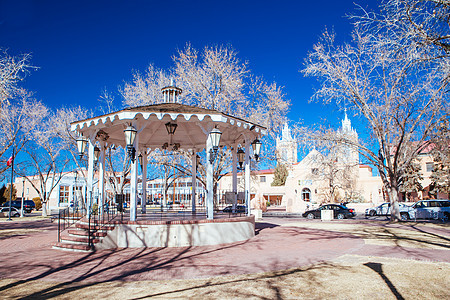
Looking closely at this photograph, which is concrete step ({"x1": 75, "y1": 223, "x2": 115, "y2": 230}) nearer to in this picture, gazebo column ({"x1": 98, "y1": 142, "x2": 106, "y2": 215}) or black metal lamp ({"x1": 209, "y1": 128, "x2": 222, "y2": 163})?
gazebo column ({"x1": 98, "y1": 142, "x2": 106, "y2": 215})

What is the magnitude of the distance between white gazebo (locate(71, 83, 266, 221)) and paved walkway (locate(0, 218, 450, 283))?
6.12ft

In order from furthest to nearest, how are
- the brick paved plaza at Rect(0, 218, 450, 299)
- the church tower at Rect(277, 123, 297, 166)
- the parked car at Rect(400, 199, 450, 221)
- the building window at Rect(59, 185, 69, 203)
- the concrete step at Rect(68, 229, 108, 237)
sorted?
the building window at Rect(59, 185, 69, 203) → the parked car at Rect(400, 199, 450, 221) → the church tower at Rect(277, 123, 297, 166) → the concrete step at Rect(68, 229, 108, 237) → the brick paved plaza at Rect(0, 218, 450, 299)

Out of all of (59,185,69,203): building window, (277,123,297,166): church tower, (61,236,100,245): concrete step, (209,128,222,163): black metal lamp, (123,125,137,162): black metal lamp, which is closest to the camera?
(61,236,100,245): concrete step

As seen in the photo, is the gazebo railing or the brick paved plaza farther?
the gazebo railing

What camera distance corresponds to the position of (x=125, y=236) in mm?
10391

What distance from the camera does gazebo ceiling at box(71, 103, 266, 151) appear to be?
10719 millimetres

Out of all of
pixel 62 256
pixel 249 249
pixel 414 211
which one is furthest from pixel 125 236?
pixel 414 211

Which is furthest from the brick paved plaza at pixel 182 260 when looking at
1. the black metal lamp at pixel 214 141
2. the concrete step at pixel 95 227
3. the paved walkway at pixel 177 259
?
the black metal lamp at pixel 214 141

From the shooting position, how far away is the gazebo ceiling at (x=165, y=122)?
10.7 meters

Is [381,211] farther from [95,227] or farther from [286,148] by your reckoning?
[95,227]

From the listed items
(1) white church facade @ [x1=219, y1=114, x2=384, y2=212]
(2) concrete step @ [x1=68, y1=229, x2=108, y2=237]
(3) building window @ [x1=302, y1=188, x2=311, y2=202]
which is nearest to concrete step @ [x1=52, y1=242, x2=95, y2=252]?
(2) concrete step @ [x1=68, y1=229, x2=108, y2=237]

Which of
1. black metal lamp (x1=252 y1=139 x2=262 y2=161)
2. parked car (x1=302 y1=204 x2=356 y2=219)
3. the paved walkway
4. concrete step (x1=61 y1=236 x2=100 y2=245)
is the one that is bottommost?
parked car (x1=302 y1=204 x2=356 y2=219)

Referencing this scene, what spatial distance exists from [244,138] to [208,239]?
4732 mm

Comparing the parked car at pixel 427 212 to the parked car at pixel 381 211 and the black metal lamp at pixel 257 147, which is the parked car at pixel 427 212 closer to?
the parked car at pixel 381 211
